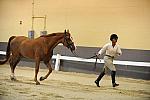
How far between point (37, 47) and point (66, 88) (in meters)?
0.69

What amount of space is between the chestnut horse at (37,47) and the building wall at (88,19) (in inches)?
13.1

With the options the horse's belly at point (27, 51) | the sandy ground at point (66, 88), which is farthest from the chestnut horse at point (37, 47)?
the sandy ground at point (66, 88)

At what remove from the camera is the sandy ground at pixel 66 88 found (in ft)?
10.9

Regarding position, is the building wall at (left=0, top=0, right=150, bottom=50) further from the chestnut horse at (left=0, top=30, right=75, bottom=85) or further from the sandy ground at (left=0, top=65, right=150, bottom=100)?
the sandy ground at (left=0, top=65, right=150, bottom=100)

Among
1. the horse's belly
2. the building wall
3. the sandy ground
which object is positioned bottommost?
the sandy ground

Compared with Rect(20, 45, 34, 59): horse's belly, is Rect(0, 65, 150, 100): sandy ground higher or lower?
lower

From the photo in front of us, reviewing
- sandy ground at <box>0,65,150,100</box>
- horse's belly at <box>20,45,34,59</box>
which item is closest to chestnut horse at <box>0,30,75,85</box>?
horse's belly at <box>20,45,34,59</box>

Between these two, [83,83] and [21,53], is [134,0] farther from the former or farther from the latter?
[21,53]

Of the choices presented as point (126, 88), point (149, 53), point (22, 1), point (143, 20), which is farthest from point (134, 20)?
point (22, 1)

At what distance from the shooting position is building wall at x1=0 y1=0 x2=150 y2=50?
507cm

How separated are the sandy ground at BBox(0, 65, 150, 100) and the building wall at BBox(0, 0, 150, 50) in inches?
24.3

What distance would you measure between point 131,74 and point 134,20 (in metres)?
0.87

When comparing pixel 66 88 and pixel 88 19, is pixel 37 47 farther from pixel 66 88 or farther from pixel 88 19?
pixel 88 19

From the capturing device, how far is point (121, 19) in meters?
5.47
